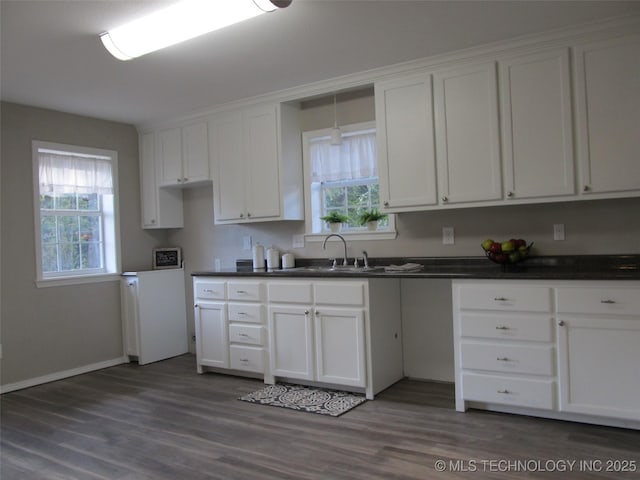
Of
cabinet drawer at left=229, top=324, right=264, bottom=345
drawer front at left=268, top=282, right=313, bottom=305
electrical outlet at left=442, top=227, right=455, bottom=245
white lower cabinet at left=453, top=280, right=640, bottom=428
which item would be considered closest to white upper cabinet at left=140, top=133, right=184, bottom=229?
cabinet drawer at left=229, top=324, right=264, bottom=345

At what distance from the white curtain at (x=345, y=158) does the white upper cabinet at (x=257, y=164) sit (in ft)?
0.53

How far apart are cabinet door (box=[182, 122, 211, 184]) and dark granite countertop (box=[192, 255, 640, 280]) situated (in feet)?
3.81

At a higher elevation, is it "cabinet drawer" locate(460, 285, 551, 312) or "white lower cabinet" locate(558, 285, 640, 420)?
"cabinet drawer" locate(460, 285, 551, 312)

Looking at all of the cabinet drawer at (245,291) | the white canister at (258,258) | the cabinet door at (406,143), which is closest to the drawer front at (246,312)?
the cabinet drawer at (245,291)

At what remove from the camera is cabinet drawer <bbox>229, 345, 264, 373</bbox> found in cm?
407

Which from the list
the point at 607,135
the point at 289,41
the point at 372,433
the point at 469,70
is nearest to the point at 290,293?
the point at 372,433

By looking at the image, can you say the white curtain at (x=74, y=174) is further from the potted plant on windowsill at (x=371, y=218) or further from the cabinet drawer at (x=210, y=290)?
the potted plant on windowsill at (x=371, y=218)

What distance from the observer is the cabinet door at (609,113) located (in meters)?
2.98

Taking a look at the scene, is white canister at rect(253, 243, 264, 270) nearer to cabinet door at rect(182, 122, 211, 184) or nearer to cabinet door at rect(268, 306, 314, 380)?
cabinet door at rect(268, 306, 314, 380)

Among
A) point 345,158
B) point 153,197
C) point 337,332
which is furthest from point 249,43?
point 153,197

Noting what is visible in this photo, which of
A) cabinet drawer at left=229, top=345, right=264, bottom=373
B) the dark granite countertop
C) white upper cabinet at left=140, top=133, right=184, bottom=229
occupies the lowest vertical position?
cabinet drawer at left=229, top=345, right=264, bottom=373

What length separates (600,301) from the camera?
109 inches

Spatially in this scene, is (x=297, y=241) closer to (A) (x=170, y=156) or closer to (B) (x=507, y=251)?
(A) (x=170, y=156)

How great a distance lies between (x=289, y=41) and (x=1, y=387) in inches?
139
